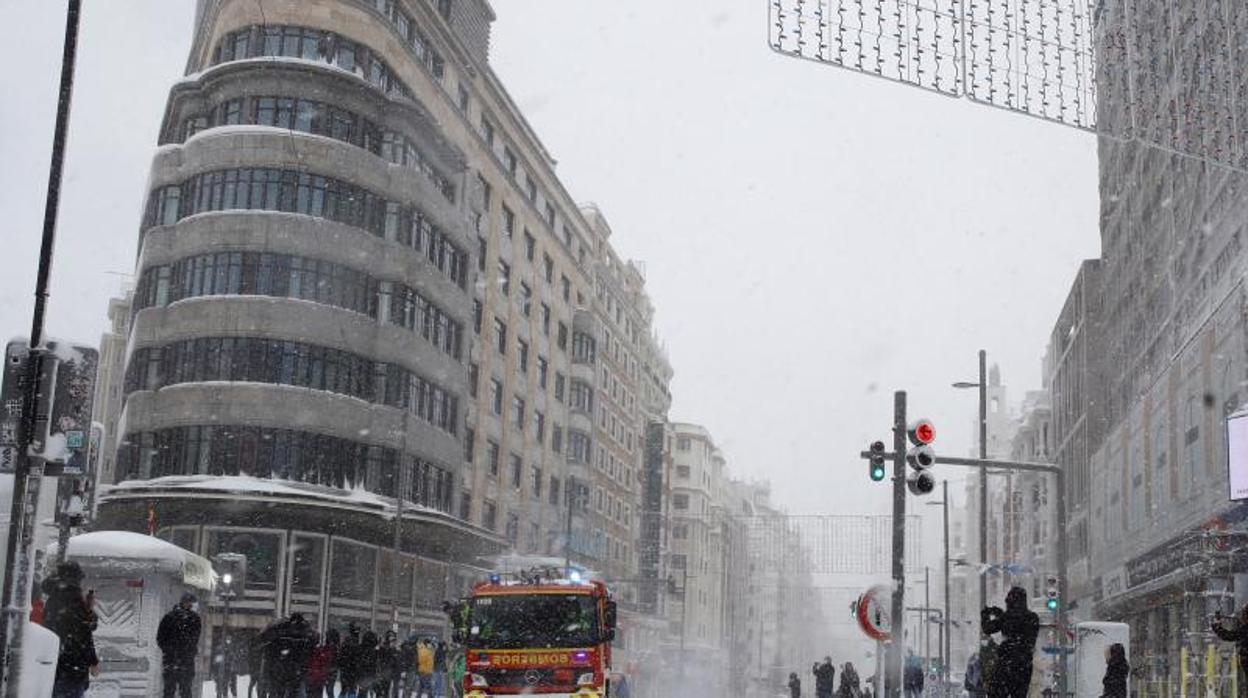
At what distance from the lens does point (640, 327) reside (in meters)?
97.8

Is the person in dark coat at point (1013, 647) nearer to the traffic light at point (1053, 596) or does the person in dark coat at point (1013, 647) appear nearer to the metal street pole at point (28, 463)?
the metal street pole at point (28, 463)

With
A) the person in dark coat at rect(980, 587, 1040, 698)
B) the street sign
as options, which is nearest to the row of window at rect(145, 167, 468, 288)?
the street sign

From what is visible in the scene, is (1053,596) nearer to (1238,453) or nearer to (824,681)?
(1238,453)

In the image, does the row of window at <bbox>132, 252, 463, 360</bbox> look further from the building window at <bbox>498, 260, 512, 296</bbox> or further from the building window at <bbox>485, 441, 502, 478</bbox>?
the building window at <bbox>498, 260, 512, 296</bbox>

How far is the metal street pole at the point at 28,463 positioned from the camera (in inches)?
444

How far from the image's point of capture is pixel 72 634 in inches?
504

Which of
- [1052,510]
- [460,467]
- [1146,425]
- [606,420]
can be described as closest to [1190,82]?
[1146,425]

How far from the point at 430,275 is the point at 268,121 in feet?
25.6

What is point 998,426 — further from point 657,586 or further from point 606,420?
point 606,420

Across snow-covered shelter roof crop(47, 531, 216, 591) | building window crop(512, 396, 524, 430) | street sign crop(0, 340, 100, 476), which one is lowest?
snow-covered shelter roof crop(47, 531, 216, 591)

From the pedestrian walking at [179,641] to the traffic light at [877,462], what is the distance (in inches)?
353

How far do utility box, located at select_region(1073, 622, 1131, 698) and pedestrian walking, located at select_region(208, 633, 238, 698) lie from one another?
15174mm

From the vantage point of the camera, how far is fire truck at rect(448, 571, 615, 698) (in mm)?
19969

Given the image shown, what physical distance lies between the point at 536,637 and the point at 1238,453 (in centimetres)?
1188
